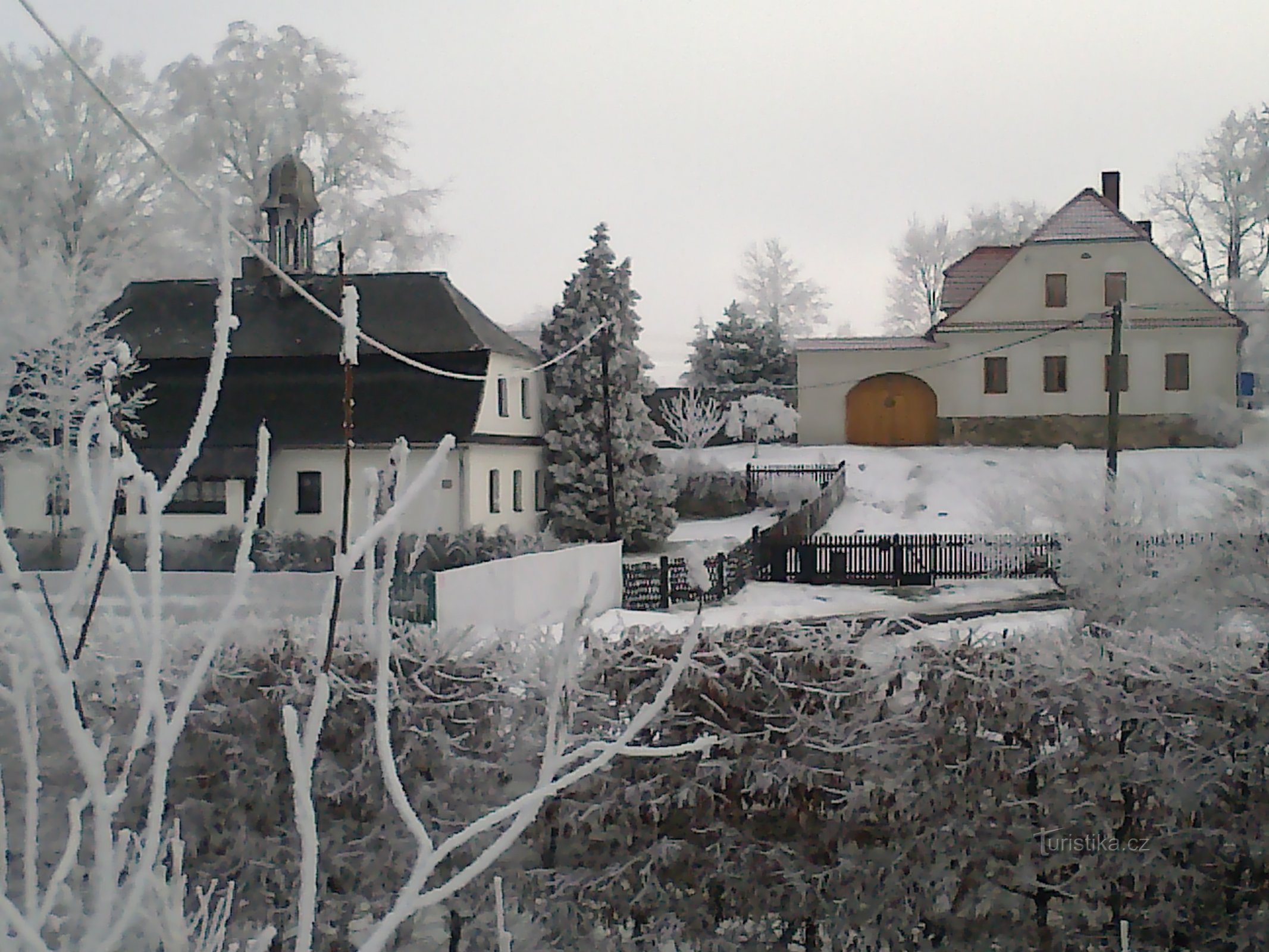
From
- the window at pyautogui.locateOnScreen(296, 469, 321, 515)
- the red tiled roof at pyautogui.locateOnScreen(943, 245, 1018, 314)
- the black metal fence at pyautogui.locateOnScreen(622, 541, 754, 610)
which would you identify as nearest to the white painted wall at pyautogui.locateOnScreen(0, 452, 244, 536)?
the window at pyautogui.locateOnScreen(296, 469, 321, 515)

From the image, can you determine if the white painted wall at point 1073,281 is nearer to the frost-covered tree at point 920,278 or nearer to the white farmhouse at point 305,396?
the frost-covered tree at point 920,278

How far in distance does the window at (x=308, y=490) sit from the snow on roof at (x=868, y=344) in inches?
290

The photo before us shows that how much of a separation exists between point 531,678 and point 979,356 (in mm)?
12334

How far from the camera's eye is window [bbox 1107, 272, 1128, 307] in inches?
553

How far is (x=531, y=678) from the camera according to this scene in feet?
10.2

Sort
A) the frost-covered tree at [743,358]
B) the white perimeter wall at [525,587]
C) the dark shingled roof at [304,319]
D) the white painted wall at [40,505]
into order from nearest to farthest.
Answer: the white perimeter wall at [525,587] → the white painted wall at [40,505] → the dark shingled roof at [304,319] → the frost-covered tree at [743,358]

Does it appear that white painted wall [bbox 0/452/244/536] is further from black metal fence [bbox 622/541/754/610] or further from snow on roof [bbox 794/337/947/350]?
snow on roof [bbox 794/337/947/350]

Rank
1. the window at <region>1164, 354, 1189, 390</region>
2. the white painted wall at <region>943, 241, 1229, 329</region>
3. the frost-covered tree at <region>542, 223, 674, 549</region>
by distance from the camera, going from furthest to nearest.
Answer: the white painted wall at <region>943, 241, 1229, 329</region>
the window at <region>1164, 354, 1189, 390</region>
the frost-covered tree at <region>542, 223, 674, 549</region>

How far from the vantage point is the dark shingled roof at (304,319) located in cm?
992

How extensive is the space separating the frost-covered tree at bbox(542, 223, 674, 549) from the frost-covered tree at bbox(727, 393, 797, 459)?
3775 millimetres

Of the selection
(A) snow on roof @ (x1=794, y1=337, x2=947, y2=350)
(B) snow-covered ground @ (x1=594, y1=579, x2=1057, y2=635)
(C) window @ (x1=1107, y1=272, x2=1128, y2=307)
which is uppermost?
(C) window @ (x1=1107, y1=272, x2=1128, y2=307)

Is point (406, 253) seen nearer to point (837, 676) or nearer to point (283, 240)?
point (283, 240)

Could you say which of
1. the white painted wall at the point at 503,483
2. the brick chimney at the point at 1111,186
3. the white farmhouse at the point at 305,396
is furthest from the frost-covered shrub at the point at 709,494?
the brick chimney at the point at 1111,186

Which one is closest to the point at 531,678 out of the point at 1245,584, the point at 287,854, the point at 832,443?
the point at 287,854
